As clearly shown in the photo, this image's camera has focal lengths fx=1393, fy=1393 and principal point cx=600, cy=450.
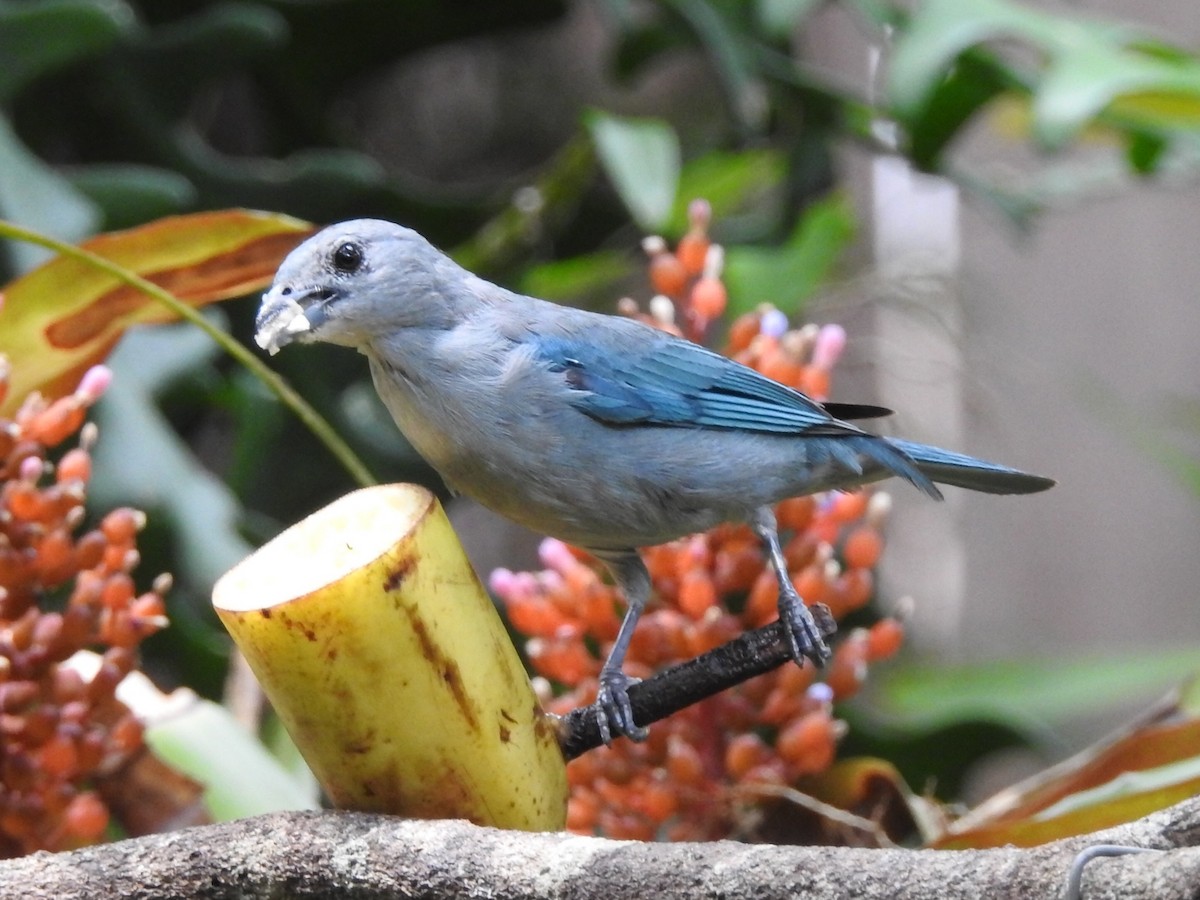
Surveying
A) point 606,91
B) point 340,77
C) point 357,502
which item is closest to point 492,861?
point 357,502

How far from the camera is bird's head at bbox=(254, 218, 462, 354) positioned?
5.11 feet

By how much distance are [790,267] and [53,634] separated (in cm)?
177

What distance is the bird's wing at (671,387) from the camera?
5.68 ft

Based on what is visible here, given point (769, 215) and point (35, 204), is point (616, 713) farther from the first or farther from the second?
point (769, 215)

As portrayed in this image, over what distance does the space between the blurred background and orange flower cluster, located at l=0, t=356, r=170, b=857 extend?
1.92 feet

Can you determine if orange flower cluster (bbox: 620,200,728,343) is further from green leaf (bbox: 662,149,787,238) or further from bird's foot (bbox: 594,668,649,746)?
green leaf (bbox: 662,149,787,238)

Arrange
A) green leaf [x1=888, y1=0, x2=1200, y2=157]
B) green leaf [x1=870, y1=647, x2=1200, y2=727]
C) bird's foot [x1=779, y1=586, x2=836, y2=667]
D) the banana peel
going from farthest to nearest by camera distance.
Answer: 1. green leaf [x1=870, y1=647, x2=1200, y2=727]
2. green leaf [x1=888, y1=0, x2=1200, y2=157]
3. bird's foot [x1=779, y1=586, x2=836, y2=667]
4. the banana peel

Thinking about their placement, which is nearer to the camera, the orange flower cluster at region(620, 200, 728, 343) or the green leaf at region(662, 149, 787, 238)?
the orange flower cluster at region(620, 200, 728, 343)

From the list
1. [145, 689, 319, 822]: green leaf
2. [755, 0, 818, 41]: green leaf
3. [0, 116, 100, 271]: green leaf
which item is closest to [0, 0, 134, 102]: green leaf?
[0, 116, 100, 271]: green leaf

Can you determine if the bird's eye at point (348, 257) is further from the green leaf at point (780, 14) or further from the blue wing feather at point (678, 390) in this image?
the green leaf at point (780, 14)

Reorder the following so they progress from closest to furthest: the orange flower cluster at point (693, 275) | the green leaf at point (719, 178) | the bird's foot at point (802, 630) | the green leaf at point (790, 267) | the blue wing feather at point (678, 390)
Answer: the bird's foot at point (802, 630), the blue wing feather at point (678, 390), the orange flower cluster at point (693, 275), the green leaf at point (790, 267), the green leaf at point (719, 178)

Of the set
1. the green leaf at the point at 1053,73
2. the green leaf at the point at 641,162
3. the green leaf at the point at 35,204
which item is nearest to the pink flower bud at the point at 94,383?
the green leaf at the point at 35,204

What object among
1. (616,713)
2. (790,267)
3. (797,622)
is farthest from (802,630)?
(790,267)

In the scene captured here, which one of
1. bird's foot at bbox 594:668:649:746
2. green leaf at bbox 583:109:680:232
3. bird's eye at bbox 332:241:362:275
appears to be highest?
bird's eye at bbox 332:241:362:275
